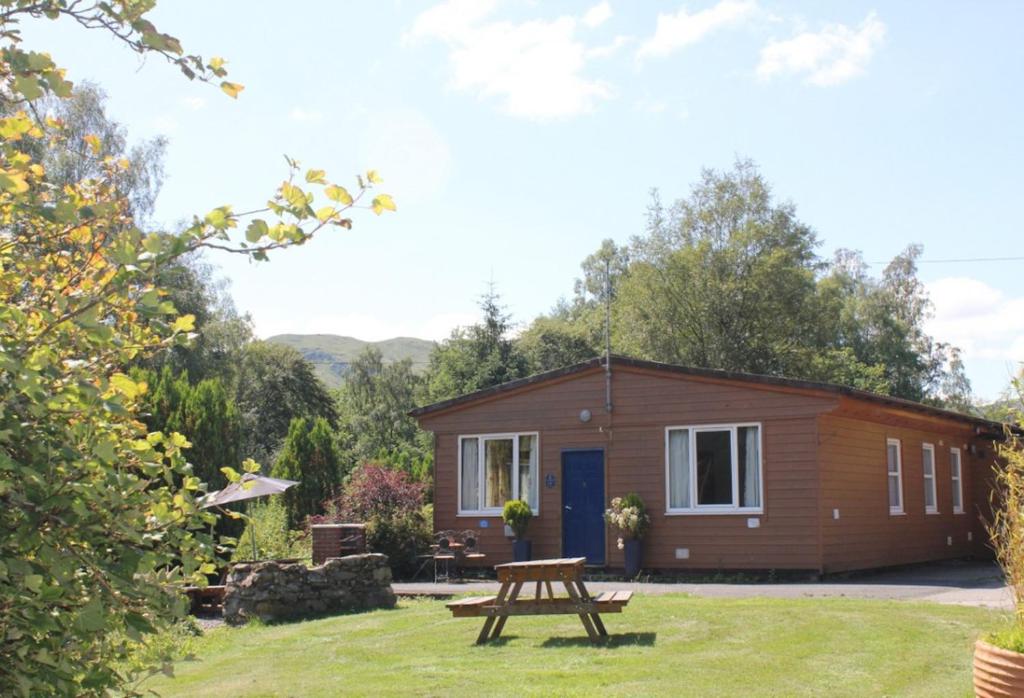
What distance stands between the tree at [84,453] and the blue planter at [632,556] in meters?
14.6

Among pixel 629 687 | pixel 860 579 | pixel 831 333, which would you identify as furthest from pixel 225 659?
pixel 831 333

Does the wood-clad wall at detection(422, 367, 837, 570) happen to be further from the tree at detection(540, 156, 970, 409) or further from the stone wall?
the tree at detection(540, 156, 970, 409)

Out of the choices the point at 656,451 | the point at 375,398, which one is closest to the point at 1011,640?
the point at 656,451

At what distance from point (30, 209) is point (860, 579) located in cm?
1626

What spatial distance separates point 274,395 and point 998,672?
5578 cm

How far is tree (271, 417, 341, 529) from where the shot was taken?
Result: 25.9 m

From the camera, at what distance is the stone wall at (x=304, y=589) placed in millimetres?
14492

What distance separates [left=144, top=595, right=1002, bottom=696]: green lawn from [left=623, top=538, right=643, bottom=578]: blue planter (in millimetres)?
5016

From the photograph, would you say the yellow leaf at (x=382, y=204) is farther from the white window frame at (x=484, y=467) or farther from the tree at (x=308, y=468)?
the tree at (x=308, y=468)

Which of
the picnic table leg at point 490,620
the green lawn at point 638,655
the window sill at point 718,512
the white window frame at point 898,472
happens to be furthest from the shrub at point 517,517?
the picnic table leg at point 490,620

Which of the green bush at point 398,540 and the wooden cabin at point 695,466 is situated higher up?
the wooden cabin at point 695,466

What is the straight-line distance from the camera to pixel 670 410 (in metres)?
18.5

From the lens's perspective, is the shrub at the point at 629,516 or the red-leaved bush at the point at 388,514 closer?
the shrub at the point at 629,516

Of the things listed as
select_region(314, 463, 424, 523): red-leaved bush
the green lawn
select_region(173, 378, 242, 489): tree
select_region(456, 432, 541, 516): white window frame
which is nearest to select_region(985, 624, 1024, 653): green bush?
the green lawn
